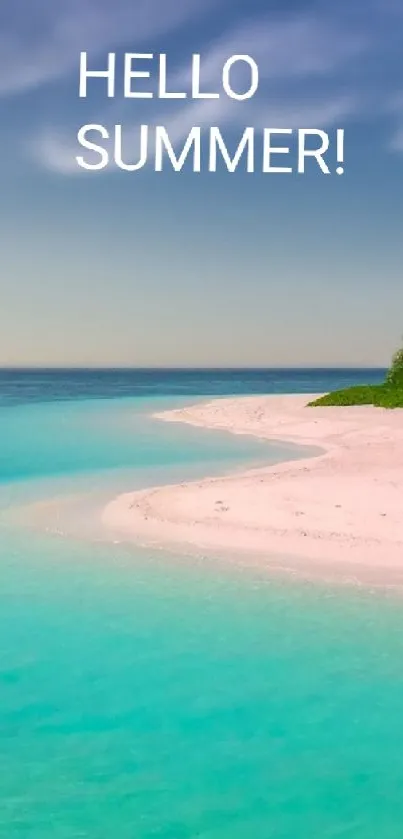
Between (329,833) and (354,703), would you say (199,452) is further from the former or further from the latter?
(329,833)

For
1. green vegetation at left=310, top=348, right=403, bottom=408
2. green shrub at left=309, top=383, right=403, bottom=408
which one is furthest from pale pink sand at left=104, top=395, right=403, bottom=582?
green shrub at left=309, top=383, right=403, bottom=408

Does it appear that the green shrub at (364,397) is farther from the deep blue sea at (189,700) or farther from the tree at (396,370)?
the deep blue sea at (189,700)

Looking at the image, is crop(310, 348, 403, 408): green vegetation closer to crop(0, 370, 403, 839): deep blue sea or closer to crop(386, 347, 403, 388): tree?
crop(386, 347, 403, 388): tree

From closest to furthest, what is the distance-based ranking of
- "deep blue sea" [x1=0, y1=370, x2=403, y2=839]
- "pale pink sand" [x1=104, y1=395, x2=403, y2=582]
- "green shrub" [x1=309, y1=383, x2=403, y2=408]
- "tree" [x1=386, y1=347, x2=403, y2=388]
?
"deep blue sea" [x1=0, y1=370, x2=403, y2=839]
"pale pink sand" [x1=104, y1=395, x2=403, y2=582]
"green shrub" [x1=309, y1=383, x2=403, y2=408]
"tree" [x1=386, y1=347, x2=403, y2=388]

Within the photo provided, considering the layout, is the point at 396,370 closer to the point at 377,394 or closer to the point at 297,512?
the point at 377,394

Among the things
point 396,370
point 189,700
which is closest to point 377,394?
point 396,370

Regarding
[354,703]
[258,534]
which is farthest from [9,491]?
[354,703]
